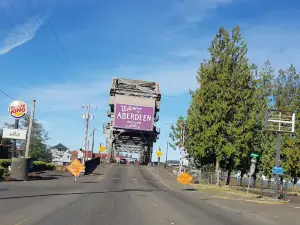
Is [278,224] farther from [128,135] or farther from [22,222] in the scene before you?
[128,135]

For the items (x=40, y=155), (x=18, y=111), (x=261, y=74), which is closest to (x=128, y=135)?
(x=40, y=155)

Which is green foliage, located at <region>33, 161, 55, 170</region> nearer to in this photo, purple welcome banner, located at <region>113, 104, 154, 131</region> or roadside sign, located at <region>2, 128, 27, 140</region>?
roadside sign, located at <region>2, 128, 27, 140</region>

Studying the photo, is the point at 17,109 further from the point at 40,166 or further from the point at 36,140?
the point at 36,140

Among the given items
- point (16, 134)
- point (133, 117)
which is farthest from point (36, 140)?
point (16, 134)

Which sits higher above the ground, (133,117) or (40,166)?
(133,117)

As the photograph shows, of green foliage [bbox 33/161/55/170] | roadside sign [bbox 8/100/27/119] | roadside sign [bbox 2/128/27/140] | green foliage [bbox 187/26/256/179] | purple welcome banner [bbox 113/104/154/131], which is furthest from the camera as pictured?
purple welcome banner [bbox 113/104/154/131]

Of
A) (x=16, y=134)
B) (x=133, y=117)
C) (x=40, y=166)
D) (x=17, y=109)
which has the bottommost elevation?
(x=40, y=166)

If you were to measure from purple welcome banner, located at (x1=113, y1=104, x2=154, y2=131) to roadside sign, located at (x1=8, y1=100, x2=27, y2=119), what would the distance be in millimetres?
37207

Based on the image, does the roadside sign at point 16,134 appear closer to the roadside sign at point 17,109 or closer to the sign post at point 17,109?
the sign post at point 17,109

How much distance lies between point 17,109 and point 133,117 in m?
39.9

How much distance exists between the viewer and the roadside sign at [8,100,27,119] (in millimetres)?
36500

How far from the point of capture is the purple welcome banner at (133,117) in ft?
244

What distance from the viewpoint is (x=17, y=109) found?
36.8 m

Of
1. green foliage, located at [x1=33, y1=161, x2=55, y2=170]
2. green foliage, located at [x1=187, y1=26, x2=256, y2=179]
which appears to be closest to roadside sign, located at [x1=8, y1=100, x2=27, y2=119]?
green foliage, located at [x1=33, y1=161, x2=55, y2=170]
